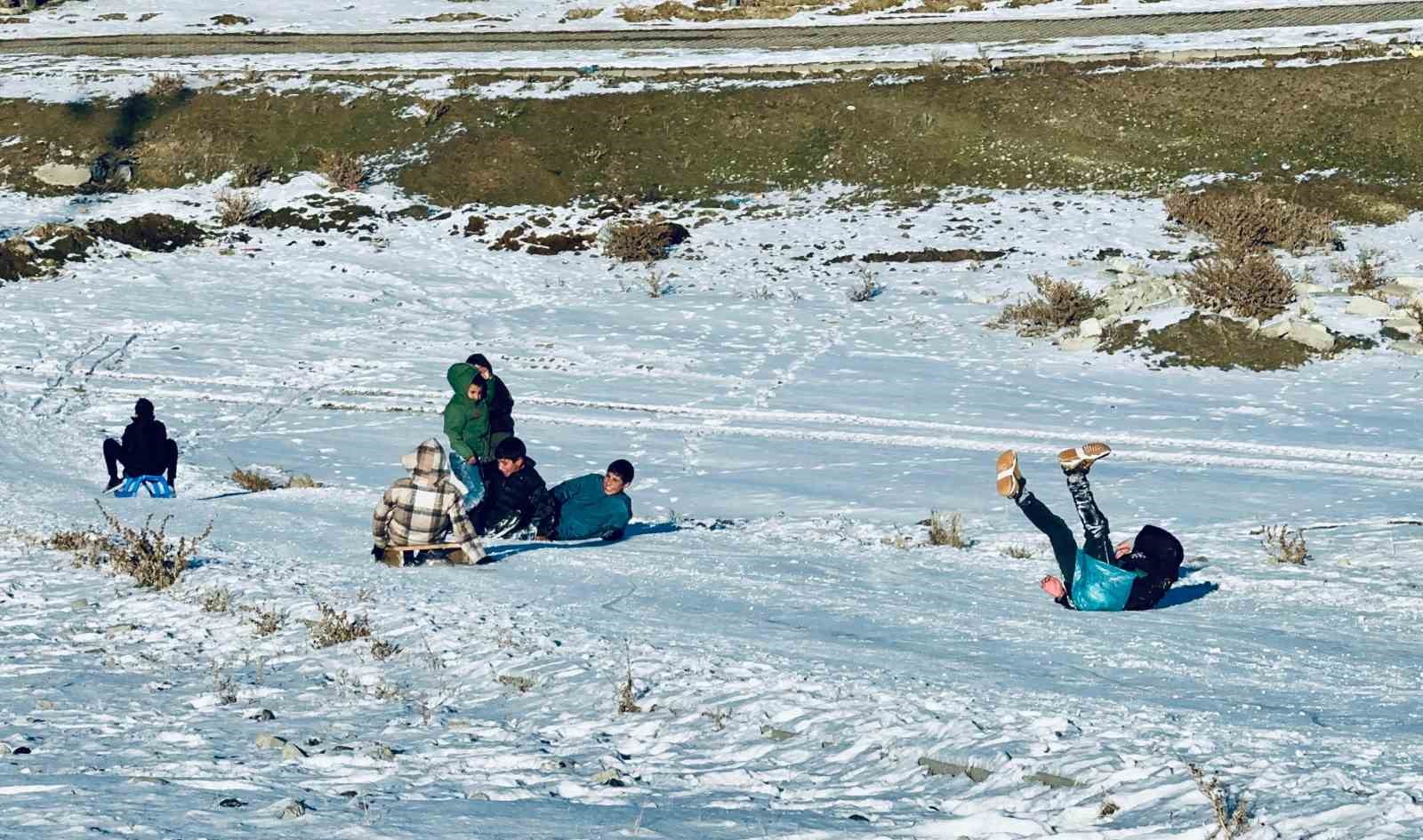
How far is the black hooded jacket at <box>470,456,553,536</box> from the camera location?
11875 millimetres

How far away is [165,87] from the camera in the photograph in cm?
3161

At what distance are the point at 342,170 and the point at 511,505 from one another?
60.0 feet

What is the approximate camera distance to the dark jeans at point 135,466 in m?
14.3

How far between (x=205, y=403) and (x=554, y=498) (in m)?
9.02

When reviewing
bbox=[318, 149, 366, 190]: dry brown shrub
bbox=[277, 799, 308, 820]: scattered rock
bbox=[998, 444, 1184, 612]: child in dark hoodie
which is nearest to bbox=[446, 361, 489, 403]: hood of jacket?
bbox=[998, 444, 1184, 612]: child in dark hoodie

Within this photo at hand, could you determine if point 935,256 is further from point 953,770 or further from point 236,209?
point 953,770

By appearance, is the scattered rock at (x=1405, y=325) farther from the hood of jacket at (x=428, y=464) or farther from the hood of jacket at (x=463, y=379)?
the hood of jacket at (x=428, y=464)

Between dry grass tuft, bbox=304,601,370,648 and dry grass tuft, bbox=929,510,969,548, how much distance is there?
523 cm

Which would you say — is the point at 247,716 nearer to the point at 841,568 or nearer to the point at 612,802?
the point at 612,802

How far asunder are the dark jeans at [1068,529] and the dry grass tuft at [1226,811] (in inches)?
153

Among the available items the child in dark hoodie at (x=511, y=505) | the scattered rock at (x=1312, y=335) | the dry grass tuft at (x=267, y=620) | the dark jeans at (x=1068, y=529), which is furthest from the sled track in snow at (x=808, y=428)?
the dry grass tuft at (x=267, y=620)

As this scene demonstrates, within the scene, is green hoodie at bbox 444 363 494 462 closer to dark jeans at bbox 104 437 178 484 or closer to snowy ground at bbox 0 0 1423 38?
dark jeans at bbox 104 437 178 484

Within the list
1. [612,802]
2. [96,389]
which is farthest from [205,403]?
[612,802]

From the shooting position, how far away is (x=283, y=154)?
97.3ft
